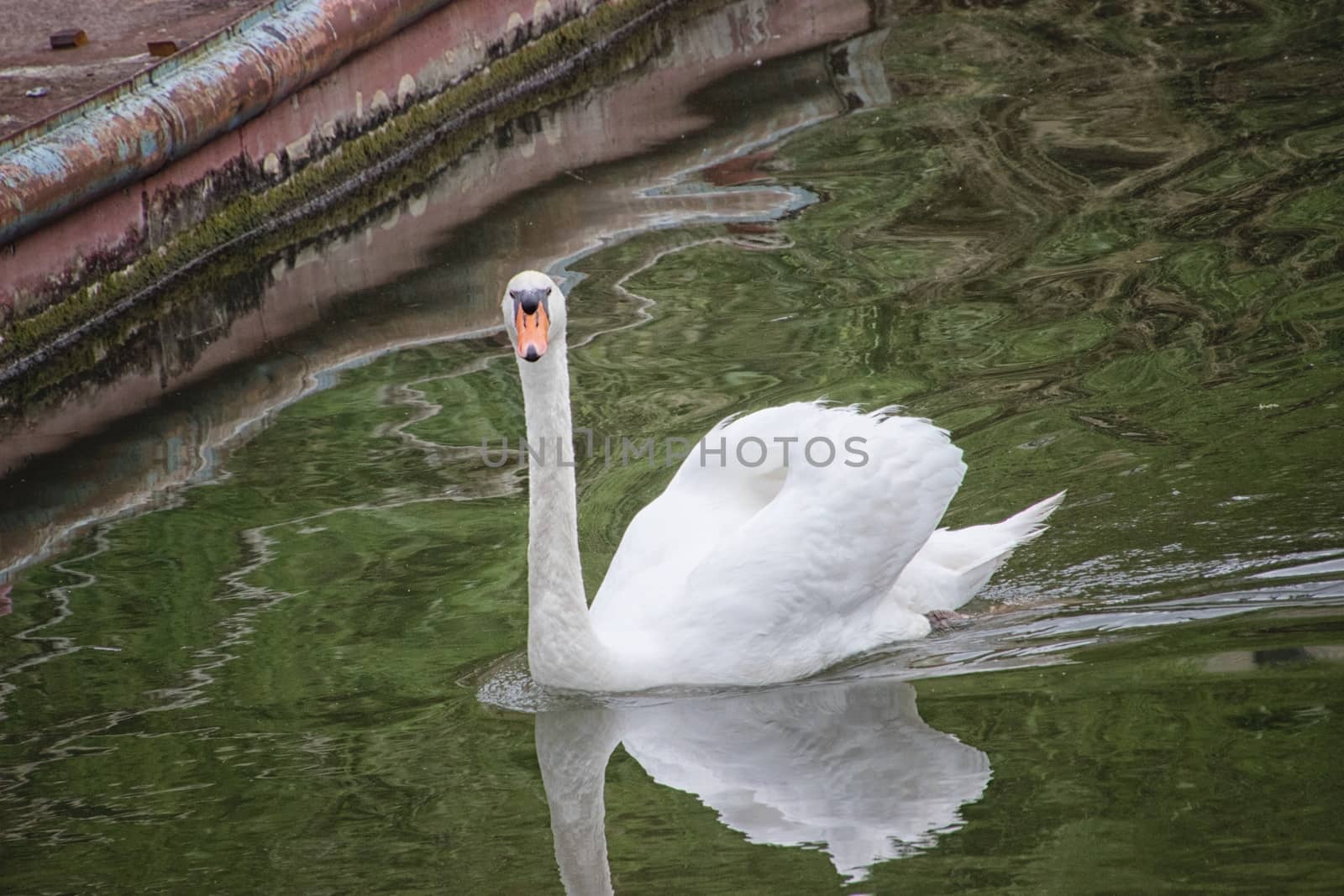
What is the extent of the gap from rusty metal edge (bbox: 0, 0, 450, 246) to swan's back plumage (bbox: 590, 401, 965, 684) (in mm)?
4323

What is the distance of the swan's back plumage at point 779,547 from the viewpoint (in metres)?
5.57

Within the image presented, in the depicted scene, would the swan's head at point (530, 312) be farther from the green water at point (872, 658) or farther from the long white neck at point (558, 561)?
the green water at point (872, 658)

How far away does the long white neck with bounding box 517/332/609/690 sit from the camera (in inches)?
214

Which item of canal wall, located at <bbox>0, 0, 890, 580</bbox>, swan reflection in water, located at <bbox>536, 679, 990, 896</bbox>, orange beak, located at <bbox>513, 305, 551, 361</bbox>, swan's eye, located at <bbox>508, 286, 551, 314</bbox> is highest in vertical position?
canal wall, located at <bbox>0, 0, 890, 580</bbox>

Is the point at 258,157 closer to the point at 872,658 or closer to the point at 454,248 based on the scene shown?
the point at 454,248

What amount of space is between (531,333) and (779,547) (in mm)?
1092

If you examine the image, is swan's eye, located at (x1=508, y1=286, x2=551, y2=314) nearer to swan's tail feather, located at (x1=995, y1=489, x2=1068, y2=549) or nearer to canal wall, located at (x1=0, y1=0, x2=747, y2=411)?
swan's tail feather, located at (x1=995, y1=489, x2=1068, y2=549)

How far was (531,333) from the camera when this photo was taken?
5.08 m

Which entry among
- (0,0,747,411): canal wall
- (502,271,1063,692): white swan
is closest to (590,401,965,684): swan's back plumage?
(502,271,1063,692): white swan

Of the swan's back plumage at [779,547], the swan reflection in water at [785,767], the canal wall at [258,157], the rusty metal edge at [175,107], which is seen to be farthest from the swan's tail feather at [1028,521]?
the rusty metal edge at [175,107]

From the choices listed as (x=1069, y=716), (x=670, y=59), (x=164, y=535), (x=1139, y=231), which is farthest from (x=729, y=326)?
(x=670, y=59)

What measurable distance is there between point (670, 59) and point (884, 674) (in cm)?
741

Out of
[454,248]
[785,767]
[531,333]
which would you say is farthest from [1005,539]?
[454,248]

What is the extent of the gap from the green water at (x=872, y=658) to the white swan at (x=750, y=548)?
0.15 meters
